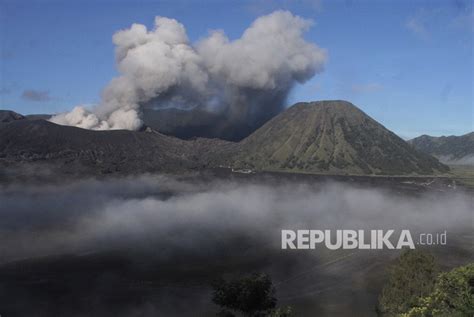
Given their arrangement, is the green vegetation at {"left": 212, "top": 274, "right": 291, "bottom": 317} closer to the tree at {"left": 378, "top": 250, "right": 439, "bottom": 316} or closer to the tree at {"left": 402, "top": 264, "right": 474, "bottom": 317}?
the tree at {"left": 402, "top": 264, "right": 474, "bottom": 317}

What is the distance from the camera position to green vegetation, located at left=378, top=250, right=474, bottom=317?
1257 inches

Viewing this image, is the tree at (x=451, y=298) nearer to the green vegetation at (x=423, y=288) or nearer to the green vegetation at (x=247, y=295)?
the green vegetation at (x=423, y=288)

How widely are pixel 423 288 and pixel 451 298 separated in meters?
7.19

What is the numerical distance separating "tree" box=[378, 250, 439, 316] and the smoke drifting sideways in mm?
41892

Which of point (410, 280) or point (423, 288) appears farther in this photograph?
point (410, 280)

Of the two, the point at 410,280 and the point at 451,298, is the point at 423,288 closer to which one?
the point at 410,280

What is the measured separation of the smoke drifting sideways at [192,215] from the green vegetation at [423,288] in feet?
137

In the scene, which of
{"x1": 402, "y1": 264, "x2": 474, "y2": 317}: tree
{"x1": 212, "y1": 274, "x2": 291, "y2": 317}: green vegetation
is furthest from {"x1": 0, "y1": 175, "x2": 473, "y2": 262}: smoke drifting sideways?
{"x1": 402, "y1": 264, "x2": 474, "y2": 317}: tree

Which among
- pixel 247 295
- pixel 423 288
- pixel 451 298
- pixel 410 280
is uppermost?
pixel 451 298

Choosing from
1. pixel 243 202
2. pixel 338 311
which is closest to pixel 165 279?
pixel 338 311

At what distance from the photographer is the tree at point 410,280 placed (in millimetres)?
39219

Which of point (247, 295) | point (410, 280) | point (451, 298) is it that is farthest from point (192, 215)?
point (451, 298)

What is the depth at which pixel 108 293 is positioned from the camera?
61844 mm

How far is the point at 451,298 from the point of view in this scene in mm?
31969
